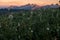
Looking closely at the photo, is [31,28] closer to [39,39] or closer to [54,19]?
[39,39]

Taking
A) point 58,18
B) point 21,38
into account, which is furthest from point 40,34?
point 58,18

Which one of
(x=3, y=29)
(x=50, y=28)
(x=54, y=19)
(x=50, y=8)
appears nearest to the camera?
(x=3, y=29)

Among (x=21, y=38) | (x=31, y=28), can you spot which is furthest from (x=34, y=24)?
(x=21, y=38)

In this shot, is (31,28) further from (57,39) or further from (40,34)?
(57,39)

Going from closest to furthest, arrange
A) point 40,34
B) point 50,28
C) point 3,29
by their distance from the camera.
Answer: point 3,29 → point 40,34 → point 50,28

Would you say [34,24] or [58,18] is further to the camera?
[58,18]

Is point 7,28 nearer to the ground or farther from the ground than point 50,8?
farther from the ground

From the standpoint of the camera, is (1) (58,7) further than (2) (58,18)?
Yes

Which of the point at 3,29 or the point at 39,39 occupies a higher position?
the point at 3,29

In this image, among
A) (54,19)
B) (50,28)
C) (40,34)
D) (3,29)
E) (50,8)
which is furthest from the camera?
(50,8)

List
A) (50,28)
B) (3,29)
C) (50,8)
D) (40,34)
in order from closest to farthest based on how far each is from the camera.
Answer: (3,29)
(40,34)
(50,28)
(50,8)
